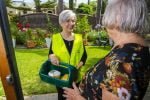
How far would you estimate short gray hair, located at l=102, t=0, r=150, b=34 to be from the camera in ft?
4.47

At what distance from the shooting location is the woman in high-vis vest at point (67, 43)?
2.53m

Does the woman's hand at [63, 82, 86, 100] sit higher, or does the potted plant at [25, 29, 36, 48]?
the woman's hand at [63, 82, 86, 100]

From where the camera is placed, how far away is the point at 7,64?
145 cm

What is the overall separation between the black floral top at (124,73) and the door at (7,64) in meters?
0.35

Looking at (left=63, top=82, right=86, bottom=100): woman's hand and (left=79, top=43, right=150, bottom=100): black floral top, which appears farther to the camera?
(left=63, top=82, right=86, bottom=100): woman's hand

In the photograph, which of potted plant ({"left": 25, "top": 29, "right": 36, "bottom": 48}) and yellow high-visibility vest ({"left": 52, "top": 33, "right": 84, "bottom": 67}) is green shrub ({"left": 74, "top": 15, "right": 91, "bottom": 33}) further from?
yellow high-visibility vest ({"left": 52, "top": 33, "right": 84, "bottom": 67})

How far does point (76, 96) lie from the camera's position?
1.63 meters

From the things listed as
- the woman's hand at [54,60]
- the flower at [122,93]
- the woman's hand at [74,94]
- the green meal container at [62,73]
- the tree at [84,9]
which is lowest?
the green meal container at [62,73]

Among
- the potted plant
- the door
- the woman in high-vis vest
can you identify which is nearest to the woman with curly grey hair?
the door

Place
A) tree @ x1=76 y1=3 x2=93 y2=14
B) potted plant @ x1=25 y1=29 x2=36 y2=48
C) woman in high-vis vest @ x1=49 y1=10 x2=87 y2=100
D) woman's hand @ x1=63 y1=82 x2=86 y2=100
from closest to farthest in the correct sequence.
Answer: woman's hand @ x1=63 y1=82 x2=86 y2=100 < woman in high-vis vest @ x1=49 y1=10 x2=87 y2=100 < potted plant @ x1=25 y1=29 x2=36 y2=48 < tree @ x1=76 y1=3 x2=93 y2=14

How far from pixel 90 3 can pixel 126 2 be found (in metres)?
2.49

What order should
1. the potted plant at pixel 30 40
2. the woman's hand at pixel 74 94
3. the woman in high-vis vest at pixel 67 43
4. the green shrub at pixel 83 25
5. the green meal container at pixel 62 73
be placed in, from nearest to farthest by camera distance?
the woman's hand at pixel 74 94
the green meal container at pixel 62 73
the woman in high-vis vest at pixel 67 43
the potted plant at pixel 30 40
the green shrub at pixel 83 25

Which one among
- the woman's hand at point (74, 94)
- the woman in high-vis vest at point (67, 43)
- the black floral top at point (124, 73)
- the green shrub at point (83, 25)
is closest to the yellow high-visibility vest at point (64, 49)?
the woman in high-vis vest at point (67, 43)

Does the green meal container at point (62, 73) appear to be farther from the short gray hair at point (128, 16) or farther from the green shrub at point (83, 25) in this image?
the green shrub at point (83, 25)
